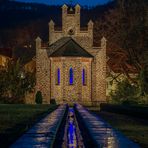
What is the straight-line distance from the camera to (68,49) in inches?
3147

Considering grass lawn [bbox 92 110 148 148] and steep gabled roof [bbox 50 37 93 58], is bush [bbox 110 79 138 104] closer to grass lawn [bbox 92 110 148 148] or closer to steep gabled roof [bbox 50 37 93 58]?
steep gabled roof [bbox 50 37 93 58]

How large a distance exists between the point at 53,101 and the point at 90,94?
21.6 ft

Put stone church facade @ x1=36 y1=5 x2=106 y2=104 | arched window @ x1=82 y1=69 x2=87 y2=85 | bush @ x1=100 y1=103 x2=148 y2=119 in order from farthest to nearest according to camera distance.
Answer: arched window @ x1=82 y1=69 x2=87 y2=85, stone church facade @ x1=36 y1=5 x2=106 y2=104, bush @ x1=100 y1=103 x2=148 y2=119

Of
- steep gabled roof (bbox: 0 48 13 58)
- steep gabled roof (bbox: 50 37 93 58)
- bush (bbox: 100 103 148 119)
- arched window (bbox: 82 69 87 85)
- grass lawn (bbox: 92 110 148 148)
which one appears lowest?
grass lawn (bbox: 92 110 148 148)

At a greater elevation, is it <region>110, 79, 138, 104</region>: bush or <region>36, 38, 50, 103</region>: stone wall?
<region>36, 38, 50, 103</region>: stone wall

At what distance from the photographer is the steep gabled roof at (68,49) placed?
79.1 m

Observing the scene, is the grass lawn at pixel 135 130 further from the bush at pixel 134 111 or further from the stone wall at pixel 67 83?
the stone wall at pixel 67 83

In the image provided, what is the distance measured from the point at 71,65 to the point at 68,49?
2446 mm

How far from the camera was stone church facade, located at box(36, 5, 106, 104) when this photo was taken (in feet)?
260

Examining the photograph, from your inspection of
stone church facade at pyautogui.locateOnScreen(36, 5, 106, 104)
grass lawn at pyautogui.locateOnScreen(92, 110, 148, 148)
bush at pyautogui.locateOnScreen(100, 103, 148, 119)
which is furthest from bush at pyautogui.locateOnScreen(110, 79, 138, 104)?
grass lawn at pyautogui.locateOnScreen(92, 110, 148, 148)

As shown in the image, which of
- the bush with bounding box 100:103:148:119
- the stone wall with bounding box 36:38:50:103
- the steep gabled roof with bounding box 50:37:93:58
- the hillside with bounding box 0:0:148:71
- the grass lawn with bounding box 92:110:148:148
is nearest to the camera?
the grass lawn with bounding box 92:110:148:148

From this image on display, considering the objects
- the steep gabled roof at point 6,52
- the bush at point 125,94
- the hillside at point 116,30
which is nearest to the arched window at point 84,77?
the hillside at point 116,30

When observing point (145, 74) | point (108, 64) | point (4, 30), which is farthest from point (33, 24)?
point (145, 74)

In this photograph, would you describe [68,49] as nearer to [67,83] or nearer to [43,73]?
[67,83]
